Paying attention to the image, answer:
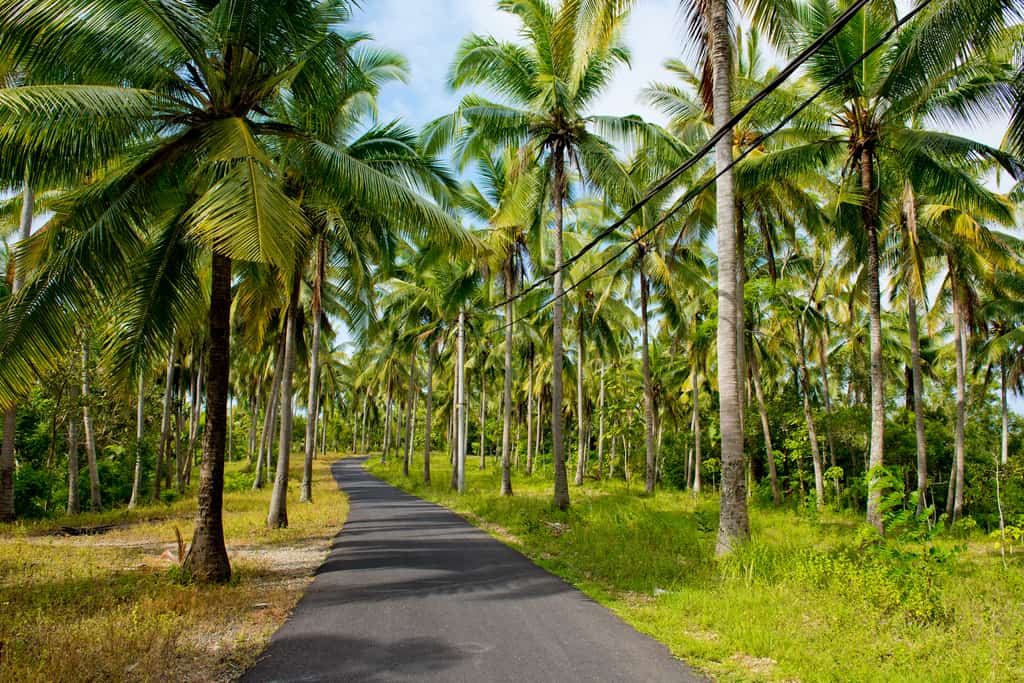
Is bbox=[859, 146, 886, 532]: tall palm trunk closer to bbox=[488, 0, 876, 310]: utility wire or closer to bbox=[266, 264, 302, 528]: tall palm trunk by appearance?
bbox=[488, 0, 876, 310]: utility wire

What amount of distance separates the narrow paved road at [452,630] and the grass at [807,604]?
1.68 feet

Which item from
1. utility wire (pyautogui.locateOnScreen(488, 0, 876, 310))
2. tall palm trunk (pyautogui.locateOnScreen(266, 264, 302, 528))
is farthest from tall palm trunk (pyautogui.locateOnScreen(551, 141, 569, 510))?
utility wire (pyautogui.locateOnScreen(488, 0, 876, 310))

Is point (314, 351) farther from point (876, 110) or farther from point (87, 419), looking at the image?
point (876, 110)

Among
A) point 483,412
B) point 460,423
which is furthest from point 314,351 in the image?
point 483,412

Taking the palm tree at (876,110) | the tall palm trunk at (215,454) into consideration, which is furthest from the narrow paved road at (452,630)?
the palm tree at (876,110)

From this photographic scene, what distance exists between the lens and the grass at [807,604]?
480 cm

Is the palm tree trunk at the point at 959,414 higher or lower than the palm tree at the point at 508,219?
lower

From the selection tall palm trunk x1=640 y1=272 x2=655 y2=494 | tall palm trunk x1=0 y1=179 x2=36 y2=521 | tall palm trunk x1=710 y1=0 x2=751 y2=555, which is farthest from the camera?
tall palm trunk x1=640 y1=272 x2=655 y2=494

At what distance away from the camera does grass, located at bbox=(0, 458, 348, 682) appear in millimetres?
4832

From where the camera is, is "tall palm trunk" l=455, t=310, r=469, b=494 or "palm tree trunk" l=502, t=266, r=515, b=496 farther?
"tall palm trunk" l=455, t=310, r=469, b=494

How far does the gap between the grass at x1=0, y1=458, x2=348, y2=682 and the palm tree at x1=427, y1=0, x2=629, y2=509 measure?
8248 mm

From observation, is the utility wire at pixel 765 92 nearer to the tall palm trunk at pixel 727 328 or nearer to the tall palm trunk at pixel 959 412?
the tall palm trunk at pixel 727 328

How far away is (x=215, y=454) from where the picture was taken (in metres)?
8.48

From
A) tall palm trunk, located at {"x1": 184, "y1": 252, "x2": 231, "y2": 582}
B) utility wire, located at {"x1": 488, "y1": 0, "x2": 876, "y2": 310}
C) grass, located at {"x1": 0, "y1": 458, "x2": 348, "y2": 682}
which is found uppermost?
utility wire, located at {"x1": 488, "y1": 0, "x2": 876, "y2": 310}
